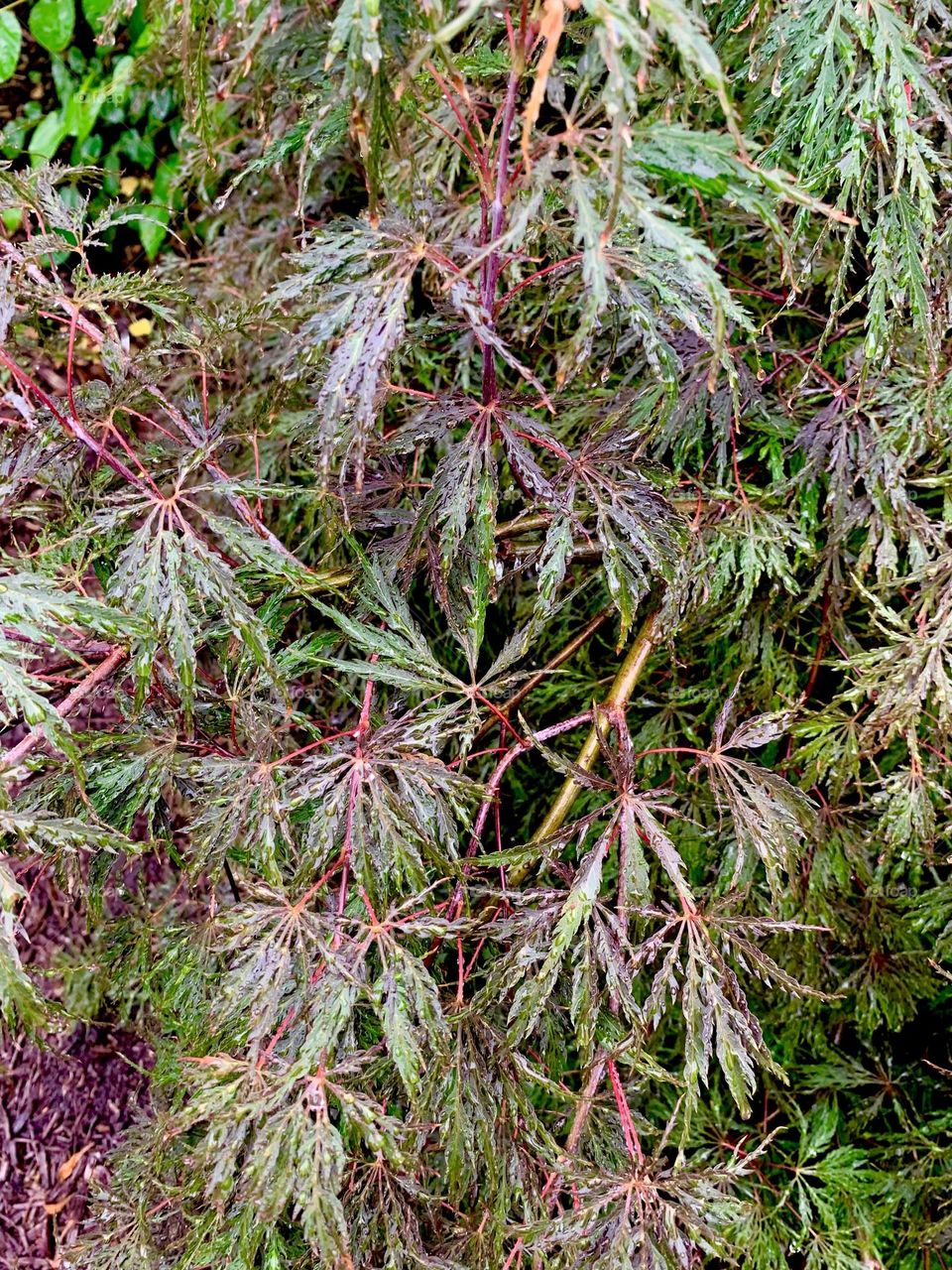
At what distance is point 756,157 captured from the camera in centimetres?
103

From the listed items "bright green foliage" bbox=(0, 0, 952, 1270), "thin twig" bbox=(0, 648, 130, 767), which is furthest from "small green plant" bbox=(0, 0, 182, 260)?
"thin twig" bbox=(0, 648, 130, 767)

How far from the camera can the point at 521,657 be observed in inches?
42.1

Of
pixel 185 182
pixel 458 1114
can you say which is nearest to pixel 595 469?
Answer: pixel 458 1114

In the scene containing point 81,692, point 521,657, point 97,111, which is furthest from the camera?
point 97,111

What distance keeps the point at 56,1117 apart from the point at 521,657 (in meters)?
1.72

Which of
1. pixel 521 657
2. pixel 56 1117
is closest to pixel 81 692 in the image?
pixel 521 657

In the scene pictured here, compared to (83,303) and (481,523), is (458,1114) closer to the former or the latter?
(481,523)

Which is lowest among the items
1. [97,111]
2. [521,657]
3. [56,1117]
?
[56,1117]

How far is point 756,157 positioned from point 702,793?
30.8 inches

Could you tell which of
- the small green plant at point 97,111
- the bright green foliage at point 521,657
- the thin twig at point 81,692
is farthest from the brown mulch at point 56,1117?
the small green plant at point 97,111

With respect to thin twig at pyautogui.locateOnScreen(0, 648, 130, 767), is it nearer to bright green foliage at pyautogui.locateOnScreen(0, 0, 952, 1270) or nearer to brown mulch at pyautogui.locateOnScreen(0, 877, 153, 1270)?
bright green foliage at pyautogui.locateOnScreen(0, 0, 952, 1270)

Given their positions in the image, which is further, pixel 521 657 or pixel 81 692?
pixel 521 657

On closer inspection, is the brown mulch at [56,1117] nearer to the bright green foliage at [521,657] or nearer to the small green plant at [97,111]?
the bright green foliage at [521,657]

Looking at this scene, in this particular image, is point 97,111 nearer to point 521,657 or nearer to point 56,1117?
point 521,657
